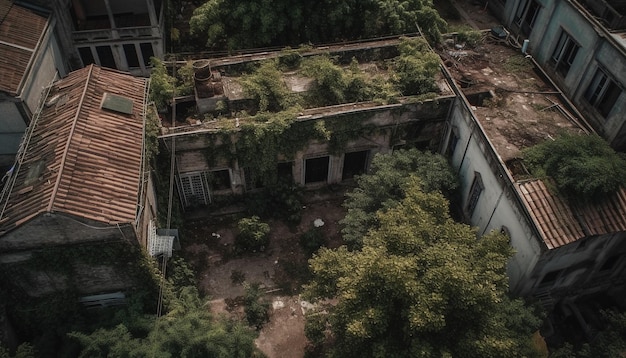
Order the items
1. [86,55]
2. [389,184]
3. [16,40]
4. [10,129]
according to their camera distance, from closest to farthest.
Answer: [389,184]
[10,129]
[16,40]
[86,55]

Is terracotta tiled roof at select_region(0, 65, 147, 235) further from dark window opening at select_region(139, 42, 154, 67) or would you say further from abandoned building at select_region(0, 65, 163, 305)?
dark window opening at select_region(139, 42, 154, 67)

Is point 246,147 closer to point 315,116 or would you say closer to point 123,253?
point 315,116

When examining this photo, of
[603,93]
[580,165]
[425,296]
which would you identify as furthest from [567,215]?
[603,93]

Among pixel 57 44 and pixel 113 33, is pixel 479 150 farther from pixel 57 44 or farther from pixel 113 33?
pixel 57 44

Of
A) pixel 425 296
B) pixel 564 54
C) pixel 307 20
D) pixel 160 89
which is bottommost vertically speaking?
pixel 425 296

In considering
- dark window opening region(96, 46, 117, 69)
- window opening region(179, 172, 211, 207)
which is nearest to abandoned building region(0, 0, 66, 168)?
dark window opening region(96, 46, 117, 69)
